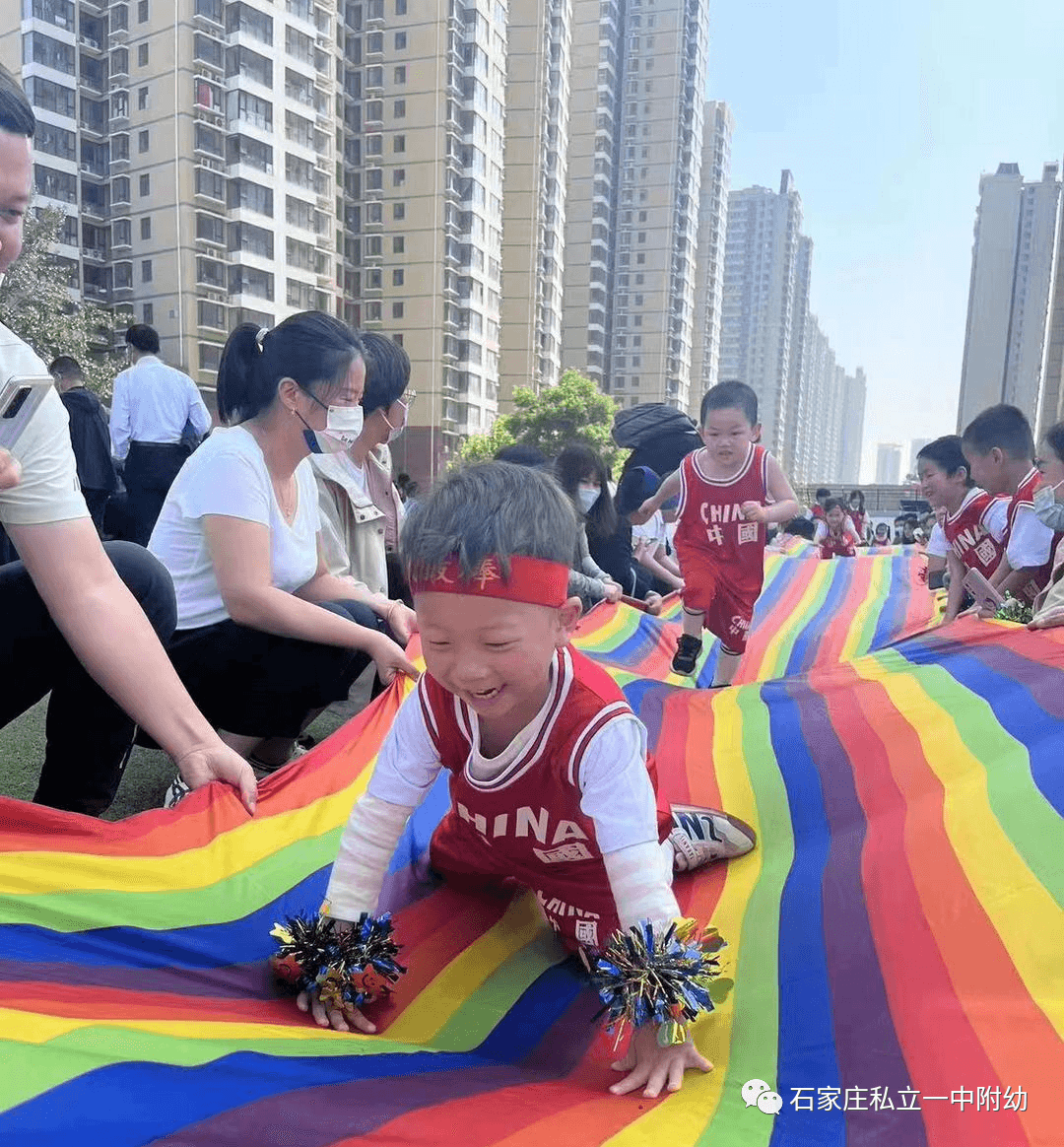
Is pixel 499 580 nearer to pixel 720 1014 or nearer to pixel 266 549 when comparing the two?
pixel 720 1014

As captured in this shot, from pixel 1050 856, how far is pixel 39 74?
29.9 m

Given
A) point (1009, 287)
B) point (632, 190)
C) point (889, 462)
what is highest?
point (632, 190)

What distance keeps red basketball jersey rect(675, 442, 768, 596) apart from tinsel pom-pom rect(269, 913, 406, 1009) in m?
3.51

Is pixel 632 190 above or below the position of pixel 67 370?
above

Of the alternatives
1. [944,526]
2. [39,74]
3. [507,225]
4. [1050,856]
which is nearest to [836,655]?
[944,526]

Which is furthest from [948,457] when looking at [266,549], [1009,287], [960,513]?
[1009,287]

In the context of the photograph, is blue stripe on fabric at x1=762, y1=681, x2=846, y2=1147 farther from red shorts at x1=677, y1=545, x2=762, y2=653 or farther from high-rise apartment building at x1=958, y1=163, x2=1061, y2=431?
high-rise apartment building at x1=958, y1=163, x2=1061, y2=431

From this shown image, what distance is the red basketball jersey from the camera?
183 inches

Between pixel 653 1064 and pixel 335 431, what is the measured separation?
181 centimetres

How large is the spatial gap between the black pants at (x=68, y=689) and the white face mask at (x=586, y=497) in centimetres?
308

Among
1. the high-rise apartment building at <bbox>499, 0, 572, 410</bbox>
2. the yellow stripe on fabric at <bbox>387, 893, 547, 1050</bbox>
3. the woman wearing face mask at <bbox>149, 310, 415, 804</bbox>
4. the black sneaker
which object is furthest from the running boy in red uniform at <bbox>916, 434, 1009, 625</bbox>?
the high-rise apartment building at <bbox>499, 0, 572, 410</bbox>

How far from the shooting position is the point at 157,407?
5.77 meters

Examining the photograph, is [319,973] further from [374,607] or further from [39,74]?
[39,74]

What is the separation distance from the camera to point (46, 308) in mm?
17922
